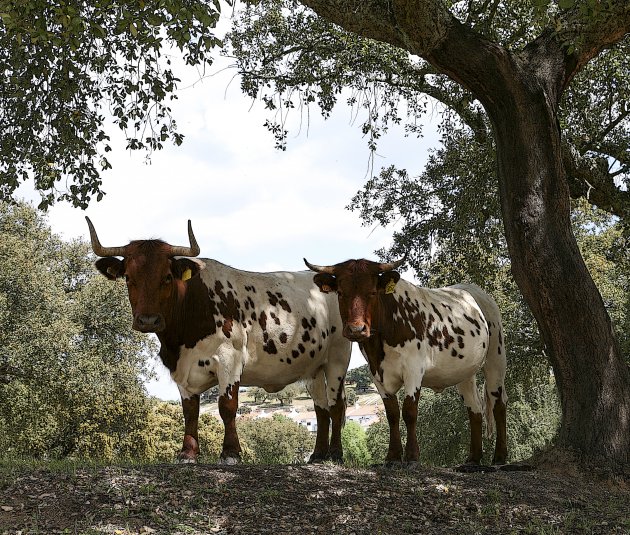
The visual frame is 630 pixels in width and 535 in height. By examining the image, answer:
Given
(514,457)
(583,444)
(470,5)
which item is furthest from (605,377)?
(514,457)

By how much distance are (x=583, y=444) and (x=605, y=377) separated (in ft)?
3.53

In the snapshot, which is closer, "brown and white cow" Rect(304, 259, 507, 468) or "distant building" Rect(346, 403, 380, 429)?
"brown and white cow" Rect(304, 259, 507, 468)

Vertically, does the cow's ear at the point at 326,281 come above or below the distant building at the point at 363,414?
above

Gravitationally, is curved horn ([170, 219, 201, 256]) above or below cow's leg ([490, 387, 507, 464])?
above

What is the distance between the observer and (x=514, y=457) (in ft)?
117

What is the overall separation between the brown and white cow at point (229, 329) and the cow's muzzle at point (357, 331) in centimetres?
133

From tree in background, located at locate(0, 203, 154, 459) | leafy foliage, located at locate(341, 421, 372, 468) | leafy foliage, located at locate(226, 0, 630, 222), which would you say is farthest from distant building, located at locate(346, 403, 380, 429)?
leafy foliage, located at locate(226, 0, 630, 222)

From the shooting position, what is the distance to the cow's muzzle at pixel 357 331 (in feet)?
34.9

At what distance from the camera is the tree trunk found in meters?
11.7

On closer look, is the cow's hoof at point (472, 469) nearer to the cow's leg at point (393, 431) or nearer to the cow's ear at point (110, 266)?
the cow's leg at point (393, 431)

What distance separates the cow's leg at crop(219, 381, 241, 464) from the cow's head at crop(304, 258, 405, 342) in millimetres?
1780

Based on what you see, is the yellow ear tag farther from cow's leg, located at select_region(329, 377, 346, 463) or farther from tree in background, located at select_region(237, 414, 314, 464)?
tree in background, located at select_region(237, 414, 314, 464)

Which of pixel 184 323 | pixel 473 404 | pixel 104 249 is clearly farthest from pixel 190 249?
pixel 473 404

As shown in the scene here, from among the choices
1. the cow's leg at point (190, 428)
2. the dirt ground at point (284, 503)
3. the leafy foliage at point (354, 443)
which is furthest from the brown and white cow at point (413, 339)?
the leafy foliage at point (354, 443)
